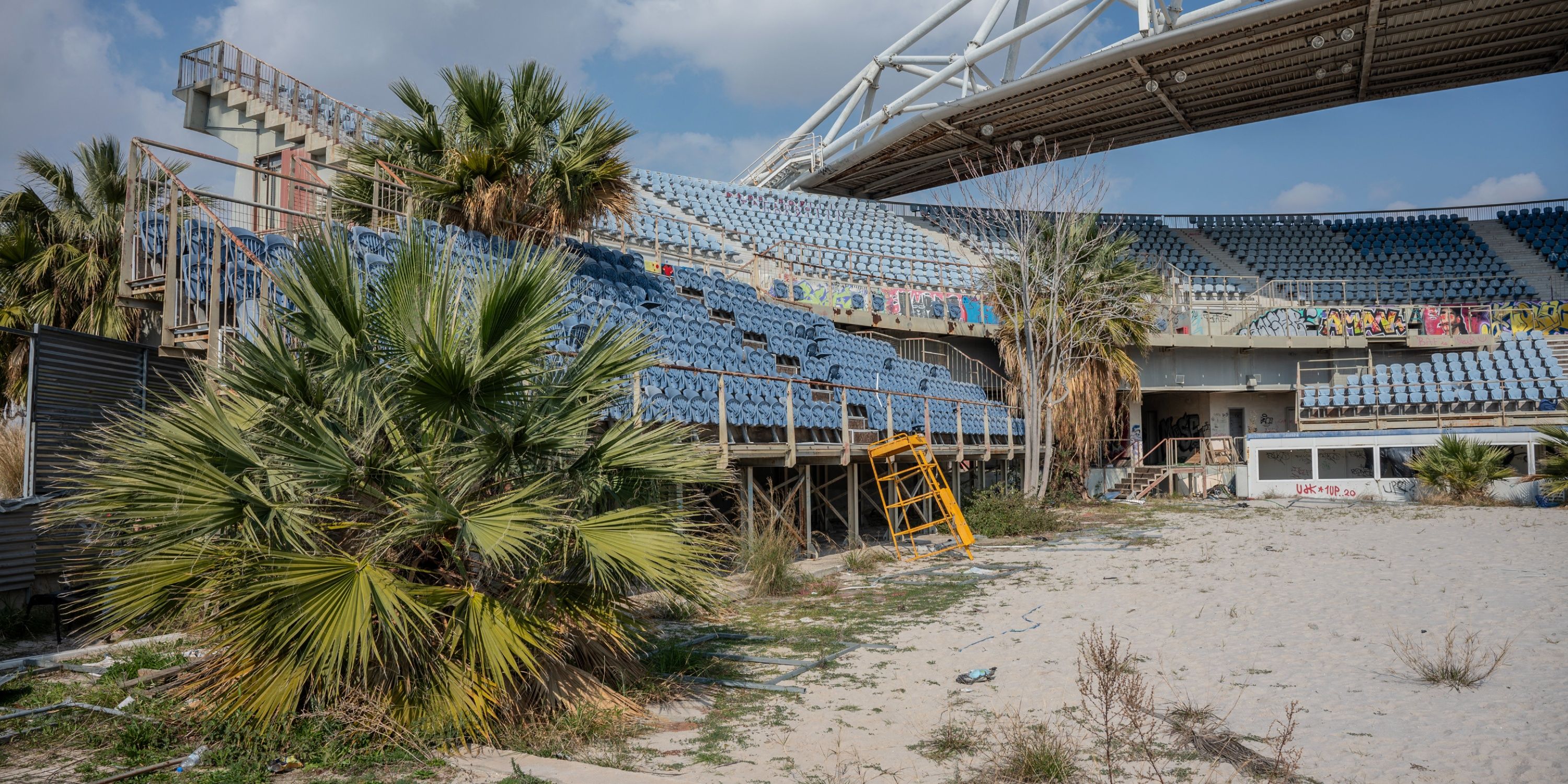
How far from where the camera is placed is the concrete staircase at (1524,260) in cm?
3503

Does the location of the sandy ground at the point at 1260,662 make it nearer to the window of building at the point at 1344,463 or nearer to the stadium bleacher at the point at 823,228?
the window of building at the point at 1344,463

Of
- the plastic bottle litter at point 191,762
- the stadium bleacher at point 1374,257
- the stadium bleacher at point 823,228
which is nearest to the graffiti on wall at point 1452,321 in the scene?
the stadium bleacher at point 1374,257

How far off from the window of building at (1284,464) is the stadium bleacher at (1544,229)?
18044 millimetres

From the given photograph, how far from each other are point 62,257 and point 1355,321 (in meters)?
30.5

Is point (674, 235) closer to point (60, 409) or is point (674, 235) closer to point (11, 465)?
point (11, 465)

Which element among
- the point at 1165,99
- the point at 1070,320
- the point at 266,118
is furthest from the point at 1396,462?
the point at 266,118

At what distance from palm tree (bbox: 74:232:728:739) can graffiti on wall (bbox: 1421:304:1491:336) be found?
99.6 feet

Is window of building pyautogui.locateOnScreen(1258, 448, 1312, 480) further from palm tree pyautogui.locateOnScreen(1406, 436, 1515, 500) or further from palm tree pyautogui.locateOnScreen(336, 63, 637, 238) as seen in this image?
palm tree pyautogui.locateOnScreen(336, 63, 637, 238)

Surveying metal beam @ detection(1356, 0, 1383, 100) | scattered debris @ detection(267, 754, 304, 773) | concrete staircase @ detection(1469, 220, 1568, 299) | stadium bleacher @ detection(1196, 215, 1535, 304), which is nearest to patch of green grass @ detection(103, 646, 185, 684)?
scattered debris @ detection(267, 754, 304, 773)

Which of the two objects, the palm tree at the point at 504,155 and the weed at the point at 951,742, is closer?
the weed at the point at 951,742

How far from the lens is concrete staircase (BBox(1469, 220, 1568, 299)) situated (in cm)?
3503

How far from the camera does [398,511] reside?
17.5 feet

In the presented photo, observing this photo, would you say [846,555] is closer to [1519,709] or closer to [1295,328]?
[1519,709]

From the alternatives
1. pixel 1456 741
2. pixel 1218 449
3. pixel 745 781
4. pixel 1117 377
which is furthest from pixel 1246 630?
pixel 1218 449
